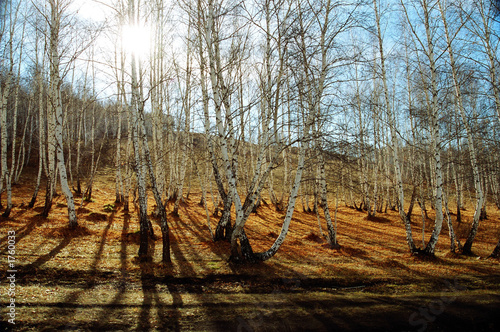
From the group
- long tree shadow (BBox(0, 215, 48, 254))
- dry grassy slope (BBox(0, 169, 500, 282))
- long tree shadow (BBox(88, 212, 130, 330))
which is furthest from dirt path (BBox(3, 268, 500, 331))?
long tree shadow (BBox(0, 215, 48, 254))

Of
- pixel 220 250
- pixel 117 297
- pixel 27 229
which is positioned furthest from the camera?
pixel 27 229

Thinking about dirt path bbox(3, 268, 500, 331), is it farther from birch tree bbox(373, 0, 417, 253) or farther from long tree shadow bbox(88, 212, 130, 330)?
birch tree bbox(373, 0, 417, 253)

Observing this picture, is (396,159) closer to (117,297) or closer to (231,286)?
(231,286)

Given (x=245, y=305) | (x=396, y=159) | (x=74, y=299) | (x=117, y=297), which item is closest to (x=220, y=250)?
(x=245, y=305)

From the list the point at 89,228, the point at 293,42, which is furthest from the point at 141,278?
the point at 293,42

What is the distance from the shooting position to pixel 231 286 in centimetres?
605

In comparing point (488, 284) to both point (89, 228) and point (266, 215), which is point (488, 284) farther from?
point (89, 228)

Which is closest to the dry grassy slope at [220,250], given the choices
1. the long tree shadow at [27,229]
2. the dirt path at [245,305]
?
the long tree shadow at [27,229]

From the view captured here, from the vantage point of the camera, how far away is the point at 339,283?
Result: 20.9 feet

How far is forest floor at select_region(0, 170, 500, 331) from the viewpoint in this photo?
14.4ft

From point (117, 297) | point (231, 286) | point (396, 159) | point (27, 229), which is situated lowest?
point (231, 286)

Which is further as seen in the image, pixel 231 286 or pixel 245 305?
pixel 231 286

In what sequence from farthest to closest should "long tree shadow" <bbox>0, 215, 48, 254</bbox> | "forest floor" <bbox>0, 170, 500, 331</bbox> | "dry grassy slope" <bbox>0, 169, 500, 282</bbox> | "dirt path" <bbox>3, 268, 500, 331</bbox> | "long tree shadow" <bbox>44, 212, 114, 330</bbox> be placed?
"long tree shadow" <bbox>0, 215, 48, 254</bbox>, "dry grassy slope" <bbox>0, 169, 500, 282</bbox>, "forest floor" <bbox>0, 170, 500, 331</bbox>, "dirt path" <bbox>3, 268, 500, 331</bbox>, "long tree shadow" <bbox>44, 212, 114, 330</bbox>

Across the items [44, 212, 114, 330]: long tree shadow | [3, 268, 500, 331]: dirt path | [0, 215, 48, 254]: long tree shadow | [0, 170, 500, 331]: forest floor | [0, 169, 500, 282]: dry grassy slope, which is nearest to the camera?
[44, 212, 114, 330]: long tree shadow
